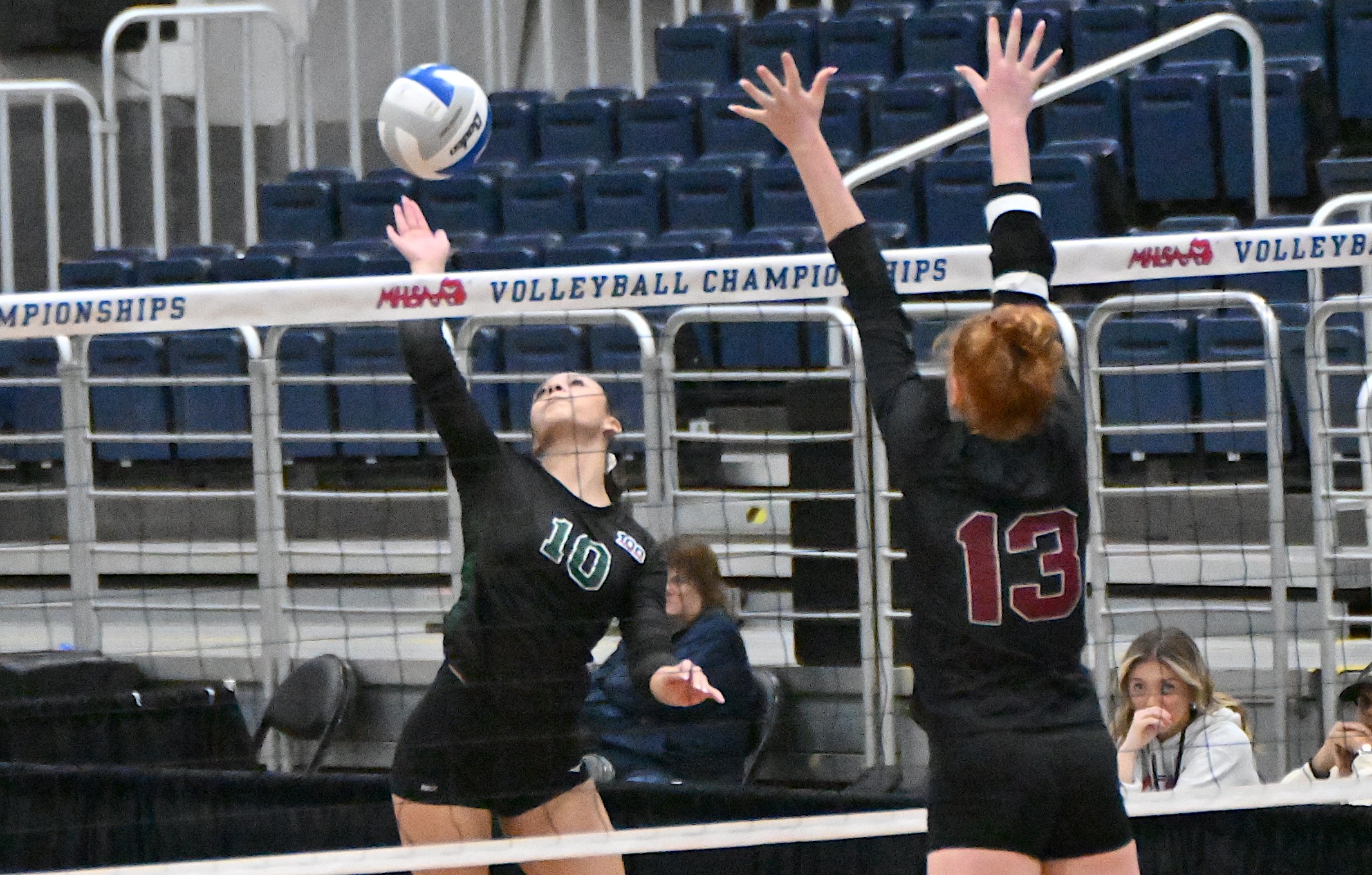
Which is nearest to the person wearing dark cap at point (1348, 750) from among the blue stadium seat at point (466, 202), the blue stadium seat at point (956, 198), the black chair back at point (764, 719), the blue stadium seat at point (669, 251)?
the black chair back at point (764, 719)

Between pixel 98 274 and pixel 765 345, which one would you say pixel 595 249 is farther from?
pixel 98 274

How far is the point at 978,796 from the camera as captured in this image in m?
Result: 2.66

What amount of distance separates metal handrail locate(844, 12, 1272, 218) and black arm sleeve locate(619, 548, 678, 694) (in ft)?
9.87

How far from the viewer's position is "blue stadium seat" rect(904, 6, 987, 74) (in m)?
9.77

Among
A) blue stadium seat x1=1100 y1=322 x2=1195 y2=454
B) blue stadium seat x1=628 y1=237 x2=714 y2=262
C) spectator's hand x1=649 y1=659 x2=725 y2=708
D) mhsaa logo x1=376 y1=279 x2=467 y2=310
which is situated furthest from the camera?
blue stadium seat x1=628 y1=237 x2=714 y2=262

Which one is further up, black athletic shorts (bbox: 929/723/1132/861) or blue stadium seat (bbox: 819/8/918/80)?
blue stadium seat (bbox: 819/8/918/80)

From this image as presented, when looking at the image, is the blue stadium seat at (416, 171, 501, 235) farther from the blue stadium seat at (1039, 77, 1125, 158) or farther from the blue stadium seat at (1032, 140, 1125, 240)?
the blue stadium seat at (1032, 140, 1125, 240)

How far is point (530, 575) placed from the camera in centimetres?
373

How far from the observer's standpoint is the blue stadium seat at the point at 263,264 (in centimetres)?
903

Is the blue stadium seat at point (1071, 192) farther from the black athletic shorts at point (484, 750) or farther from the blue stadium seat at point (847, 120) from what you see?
the black athletic shorts at point (484, 750)

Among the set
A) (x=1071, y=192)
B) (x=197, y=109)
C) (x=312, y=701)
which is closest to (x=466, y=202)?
(x=197, y=109)

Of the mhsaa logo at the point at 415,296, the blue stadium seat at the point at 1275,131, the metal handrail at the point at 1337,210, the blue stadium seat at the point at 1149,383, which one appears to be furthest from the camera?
the blue stadium seat at the point at 1275,131

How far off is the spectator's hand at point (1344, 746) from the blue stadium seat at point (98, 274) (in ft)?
22.9

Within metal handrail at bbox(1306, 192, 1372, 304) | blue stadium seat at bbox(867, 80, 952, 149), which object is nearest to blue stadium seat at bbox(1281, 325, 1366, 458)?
metal handrail at bbox(1306, 192, 1372, 304)
